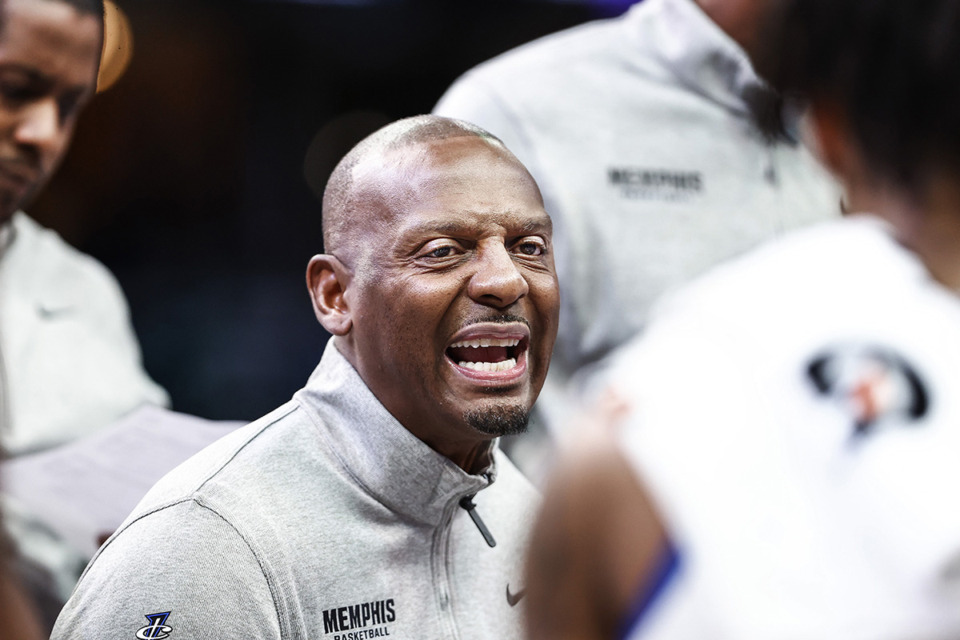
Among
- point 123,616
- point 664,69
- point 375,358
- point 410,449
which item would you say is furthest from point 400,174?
point 664,69

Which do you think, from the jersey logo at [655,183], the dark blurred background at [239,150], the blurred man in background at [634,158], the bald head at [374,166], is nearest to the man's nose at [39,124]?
the dark blurred background at [239,150]

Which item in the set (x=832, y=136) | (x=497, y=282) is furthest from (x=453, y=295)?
(x=832, y=136)

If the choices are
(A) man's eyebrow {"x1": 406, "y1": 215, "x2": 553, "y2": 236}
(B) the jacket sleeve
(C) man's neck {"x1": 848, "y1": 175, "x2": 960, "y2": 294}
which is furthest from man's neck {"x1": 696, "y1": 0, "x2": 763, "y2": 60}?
(C) man's neck {"x1": 848, "y1": 175, "x2": 960, "y2": 294}

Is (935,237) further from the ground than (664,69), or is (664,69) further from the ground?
(935,237)

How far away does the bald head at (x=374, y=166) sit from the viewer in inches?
65.9

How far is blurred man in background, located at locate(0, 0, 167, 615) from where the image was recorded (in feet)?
5.33

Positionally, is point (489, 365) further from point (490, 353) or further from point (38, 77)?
point (38, 77)

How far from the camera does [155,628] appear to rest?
54.1 inches

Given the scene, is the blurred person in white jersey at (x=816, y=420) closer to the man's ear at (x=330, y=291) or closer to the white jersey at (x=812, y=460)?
the white jersey at (x=812, y=460)

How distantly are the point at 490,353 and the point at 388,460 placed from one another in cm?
22

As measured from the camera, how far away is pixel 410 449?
63.8 inches

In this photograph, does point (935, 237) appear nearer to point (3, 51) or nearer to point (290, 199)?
point (3, 51)

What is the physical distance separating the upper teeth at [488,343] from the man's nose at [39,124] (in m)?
0.73

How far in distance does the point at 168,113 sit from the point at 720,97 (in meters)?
1.14
